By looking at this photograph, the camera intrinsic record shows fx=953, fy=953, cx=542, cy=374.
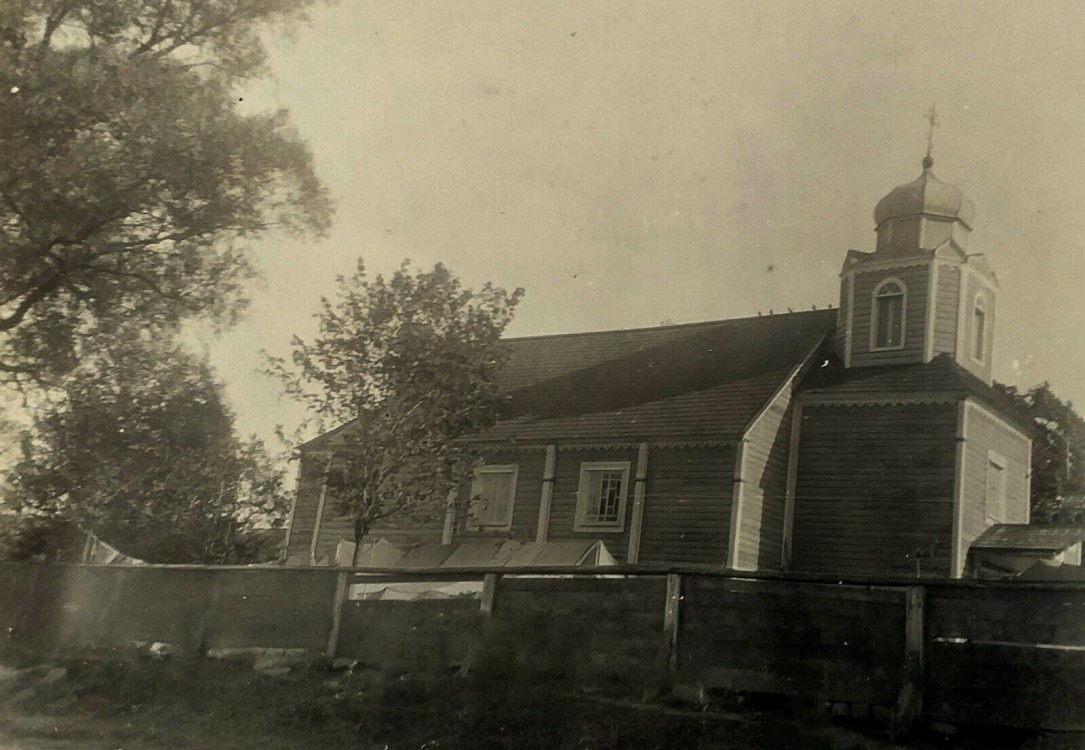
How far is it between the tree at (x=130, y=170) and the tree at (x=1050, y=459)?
24.7 feet

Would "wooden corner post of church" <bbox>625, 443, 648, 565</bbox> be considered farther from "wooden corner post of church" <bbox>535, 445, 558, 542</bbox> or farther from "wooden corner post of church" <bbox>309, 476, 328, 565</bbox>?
"wooden corner post of church" <bbox>309, 476, 328, 565</bbox>

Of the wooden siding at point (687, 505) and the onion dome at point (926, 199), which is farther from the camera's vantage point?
the wooden siding at point (687, 505)

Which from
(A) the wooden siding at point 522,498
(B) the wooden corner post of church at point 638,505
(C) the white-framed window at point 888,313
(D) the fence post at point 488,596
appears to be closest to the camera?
(D) the fence post at point 488,596

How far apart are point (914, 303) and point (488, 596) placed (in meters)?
10.7

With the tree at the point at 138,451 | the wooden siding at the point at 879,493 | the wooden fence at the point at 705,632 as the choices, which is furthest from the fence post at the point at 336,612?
the wooden siding at the point at 879,493

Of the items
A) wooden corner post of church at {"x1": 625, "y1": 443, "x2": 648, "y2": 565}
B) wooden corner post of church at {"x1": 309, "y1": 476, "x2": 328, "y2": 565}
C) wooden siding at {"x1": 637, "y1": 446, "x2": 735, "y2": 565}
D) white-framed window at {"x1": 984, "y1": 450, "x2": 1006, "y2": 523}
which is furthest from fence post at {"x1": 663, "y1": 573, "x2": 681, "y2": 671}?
wooden corner post of church at {"x1": 309, "y1": 476, "x2": 328, "y2": 565}

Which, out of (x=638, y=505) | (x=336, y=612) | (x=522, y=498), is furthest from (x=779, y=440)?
(x=336, y=612)

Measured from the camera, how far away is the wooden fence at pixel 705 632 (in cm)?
609

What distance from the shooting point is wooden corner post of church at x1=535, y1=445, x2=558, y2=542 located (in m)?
16.0

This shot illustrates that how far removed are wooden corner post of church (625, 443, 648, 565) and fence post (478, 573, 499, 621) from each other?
685 cm

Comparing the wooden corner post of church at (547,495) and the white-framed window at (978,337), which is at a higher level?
the white-framed window at (978,337)

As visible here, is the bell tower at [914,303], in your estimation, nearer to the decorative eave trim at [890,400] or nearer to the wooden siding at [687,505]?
the decorative eave trim at [890,400]

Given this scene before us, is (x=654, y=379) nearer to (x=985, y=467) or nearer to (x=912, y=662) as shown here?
(x=985, y=467)

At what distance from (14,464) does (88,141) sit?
3422 millimetres
